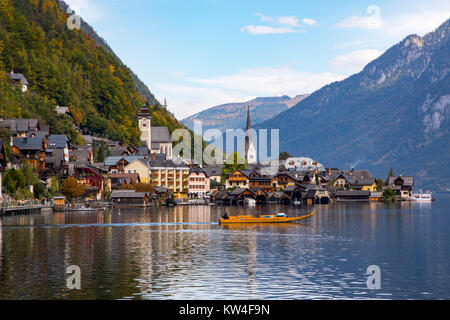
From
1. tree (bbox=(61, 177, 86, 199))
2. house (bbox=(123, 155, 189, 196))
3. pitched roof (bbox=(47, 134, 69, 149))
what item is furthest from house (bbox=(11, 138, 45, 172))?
house (bbox=(123, 155, 189, 196))

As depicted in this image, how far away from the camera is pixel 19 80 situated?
180 meters

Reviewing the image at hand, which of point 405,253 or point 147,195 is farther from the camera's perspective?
point 147,195

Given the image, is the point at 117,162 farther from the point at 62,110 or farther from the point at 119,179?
the point at 62,110

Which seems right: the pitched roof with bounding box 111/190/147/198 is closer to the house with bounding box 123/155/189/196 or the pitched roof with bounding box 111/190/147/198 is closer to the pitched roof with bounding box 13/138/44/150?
the house with bounding box 123/155/189/196

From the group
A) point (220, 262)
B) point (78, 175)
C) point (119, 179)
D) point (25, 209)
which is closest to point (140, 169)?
point (119, 179)

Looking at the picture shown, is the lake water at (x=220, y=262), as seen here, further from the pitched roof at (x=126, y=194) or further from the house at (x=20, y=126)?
the pitched roof at (x=126, y=194)

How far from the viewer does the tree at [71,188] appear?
472ft

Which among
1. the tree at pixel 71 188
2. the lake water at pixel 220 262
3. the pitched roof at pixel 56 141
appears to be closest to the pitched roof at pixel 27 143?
the tree at pixel 71 188

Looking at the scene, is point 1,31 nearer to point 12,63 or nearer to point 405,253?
point 12,63

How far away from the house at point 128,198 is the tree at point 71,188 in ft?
55.6

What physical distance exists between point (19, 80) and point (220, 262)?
461 ft
